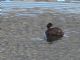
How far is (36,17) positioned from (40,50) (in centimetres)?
44

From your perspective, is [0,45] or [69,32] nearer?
[0,45]

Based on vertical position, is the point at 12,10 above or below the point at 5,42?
above

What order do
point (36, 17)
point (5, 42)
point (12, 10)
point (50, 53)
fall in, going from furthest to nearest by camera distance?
1. point (12, 10)
2. point (36, 17)
3. point (5, 42)
4. point (50, 53)

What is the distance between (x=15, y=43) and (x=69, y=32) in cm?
32

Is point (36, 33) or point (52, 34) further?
point (36, 33)

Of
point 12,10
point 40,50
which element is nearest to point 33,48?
point 40,50

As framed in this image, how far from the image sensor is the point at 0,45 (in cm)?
116

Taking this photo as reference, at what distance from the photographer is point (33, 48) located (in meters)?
1.13

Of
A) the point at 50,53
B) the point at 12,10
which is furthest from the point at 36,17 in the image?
the point at 50,53

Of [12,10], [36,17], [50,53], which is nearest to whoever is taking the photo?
[50,53]

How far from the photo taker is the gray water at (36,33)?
1084 mm

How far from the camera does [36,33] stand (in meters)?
1.28

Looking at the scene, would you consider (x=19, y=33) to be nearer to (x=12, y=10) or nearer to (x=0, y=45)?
(x=0, y=45)

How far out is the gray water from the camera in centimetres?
108
